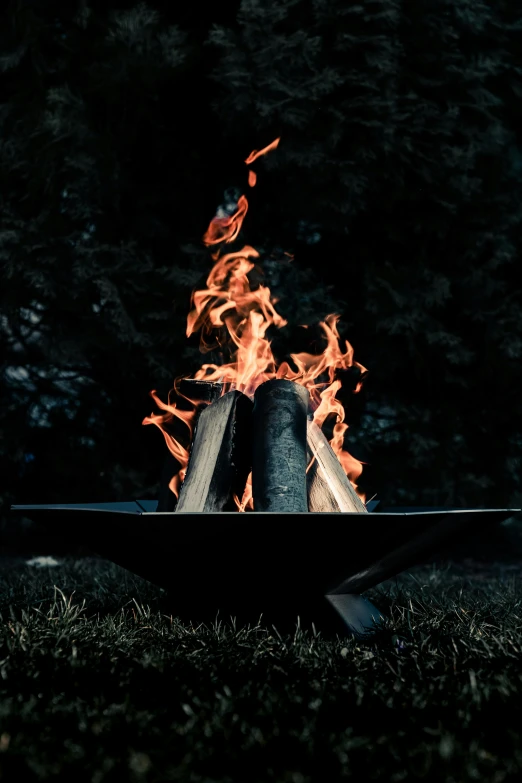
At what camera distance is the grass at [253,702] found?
201cm

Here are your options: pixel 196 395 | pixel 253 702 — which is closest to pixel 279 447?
pixel 196 395

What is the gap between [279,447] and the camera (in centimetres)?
343

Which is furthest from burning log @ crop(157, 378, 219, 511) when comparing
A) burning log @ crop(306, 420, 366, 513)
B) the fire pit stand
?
burning log @ crop(306, 420, 366, 513)

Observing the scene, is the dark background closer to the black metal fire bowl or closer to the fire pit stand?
the fire pit stand

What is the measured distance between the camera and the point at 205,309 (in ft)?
18.4

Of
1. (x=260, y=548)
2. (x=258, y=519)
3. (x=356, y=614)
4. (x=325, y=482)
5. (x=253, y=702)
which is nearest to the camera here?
(x=253, y=702)

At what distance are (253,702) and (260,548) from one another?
668 millimetres

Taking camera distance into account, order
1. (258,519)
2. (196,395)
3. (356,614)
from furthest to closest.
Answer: (196,395), (356,614), (258,519)

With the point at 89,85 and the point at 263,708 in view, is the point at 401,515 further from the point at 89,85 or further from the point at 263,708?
the point at 89,85

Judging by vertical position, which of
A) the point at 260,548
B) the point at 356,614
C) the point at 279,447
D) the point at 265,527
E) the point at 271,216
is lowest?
the point at 271,216

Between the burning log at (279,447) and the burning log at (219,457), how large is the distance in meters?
0.08

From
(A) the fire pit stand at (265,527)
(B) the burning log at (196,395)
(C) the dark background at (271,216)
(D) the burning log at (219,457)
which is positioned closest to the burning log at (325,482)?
(A) the fire pit stand at (265,527)

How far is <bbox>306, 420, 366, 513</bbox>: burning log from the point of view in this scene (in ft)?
11.7

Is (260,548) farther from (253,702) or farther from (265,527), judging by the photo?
(253,702)
